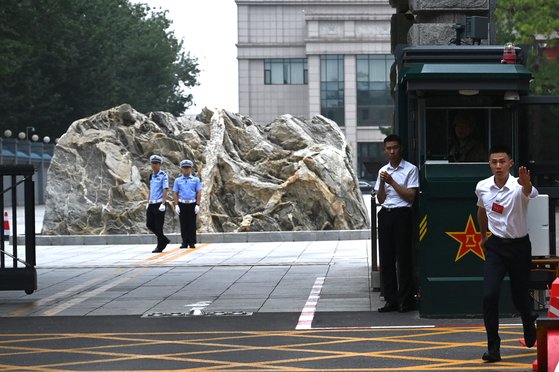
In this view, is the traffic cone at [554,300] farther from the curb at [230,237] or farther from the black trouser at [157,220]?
the curb at [230,237]

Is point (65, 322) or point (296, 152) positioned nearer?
point (65, 322)

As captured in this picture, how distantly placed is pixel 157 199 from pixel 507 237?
1548 centimetres

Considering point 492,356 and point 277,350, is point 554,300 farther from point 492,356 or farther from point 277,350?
point 277,350

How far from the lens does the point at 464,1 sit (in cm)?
1562

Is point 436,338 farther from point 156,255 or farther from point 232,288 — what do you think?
point 156,255

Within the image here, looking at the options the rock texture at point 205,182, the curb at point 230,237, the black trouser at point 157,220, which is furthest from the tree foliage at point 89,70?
the black trouser at point 157,220

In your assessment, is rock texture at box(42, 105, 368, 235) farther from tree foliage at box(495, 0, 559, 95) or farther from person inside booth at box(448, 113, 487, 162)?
tree foliage at box(495, 0, 559, 95)

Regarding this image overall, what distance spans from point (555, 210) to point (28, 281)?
6.13 metres

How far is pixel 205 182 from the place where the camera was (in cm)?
2956

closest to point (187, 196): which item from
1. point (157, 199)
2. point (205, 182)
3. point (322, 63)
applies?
point (157, 199)

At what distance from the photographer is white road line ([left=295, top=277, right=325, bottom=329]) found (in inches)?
495

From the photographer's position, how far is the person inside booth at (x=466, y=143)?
12680 millimetres

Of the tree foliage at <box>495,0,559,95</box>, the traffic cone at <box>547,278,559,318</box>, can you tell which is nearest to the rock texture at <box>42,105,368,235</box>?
the traffic cone at <box>547,278,559,318</box>

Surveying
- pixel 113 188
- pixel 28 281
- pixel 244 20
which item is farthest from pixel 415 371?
pixel 244 20
